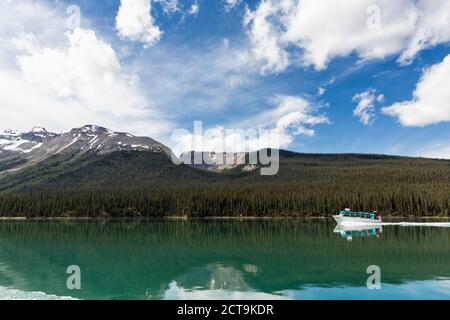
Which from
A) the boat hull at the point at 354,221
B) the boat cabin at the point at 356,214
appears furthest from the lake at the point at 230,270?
the boat cabin at the point at 356,214

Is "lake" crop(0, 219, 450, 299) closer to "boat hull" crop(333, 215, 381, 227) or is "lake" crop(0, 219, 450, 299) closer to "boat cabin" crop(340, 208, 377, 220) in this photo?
"boat hull" crop(333, 215, 381, 227)

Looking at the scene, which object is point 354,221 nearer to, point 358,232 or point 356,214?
point 356,214

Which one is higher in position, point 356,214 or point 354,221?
point 356,214

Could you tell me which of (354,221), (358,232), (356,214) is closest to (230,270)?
(358,232)

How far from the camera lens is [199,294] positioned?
2755 centimetres

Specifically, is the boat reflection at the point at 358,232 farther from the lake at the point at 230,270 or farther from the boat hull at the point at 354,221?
the lake at the point at 230,270

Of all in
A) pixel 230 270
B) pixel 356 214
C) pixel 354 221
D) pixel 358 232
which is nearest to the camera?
pixel 230 270

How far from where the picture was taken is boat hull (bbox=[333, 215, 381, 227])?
10206 centimetres

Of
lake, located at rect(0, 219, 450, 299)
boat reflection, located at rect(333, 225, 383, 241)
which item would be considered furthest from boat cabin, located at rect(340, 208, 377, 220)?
lake, located at rect(0, 219, 450, 299)

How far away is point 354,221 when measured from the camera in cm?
10350

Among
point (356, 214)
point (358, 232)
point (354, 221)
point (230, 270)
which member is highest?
point (356, 214)
